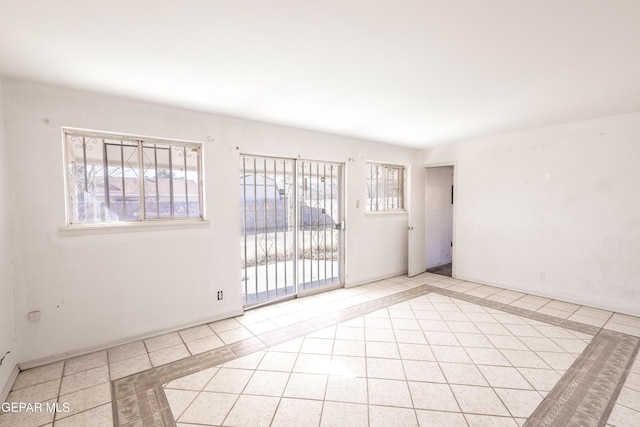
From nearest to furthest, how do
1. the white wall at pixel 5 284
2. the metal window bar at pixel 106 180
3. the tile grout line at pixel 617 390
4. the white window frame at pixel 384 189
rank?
the tile grout line at pixel 617 390
the white wall at pixel 5 284
the metal window bar at pixel 106 180
the white window frame at pixel 384 189

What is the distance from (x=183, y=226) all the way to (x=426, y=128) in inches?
133

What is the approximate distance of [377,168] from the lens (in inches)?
204

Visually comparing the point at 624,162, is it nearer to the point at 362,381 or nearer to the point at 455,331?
the point at 455,331

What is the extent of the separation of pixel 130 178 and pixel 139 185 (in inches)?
4.3

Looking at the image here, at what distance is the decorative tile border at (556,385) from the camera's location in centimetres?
189

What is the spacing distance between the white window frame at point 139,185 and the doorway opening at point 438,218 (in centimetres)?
440

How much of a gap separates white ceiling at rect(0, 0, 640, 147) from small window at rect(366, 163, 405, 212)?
2018 millimetres

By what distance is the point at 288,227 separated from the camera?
4.09m

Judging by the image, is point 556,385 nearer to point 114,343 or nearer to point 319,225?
point 319,225

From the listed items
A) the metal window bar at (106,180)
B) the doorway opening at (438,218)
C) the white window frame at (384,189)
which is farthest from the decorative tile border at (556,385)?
the doorway opening at (438,218)

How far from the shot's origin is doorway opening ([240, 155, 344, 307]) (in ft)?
12.6

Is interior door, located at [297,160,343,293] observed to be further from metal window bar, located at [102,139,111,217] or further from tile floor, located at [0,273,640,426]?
metal window bar, located at [102,139,111,217]

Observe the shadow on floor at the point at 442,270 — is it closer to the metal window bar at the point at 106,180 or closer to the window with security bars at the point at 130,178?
the window with security bars at the point at 130,178

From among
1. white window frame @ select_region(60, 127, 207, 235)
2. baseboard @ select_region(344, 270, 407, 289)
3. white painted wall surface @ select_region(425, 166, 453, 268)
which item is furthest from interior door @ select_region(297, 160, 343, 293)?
white painted wall surface @ select_region(425, 166, 453, 268)
